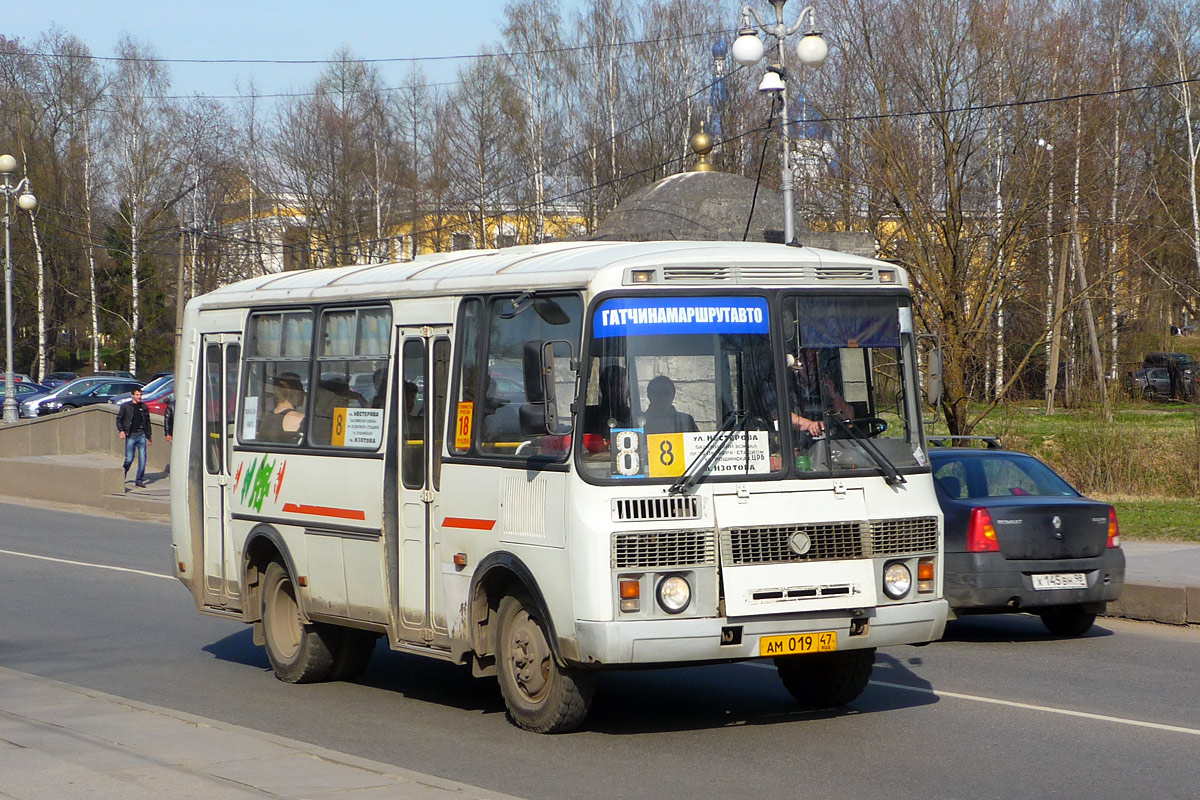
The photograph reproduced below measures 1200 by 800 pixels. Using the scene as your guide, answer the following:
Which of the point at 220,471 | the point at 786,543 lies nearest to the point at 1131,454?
the point at 220,471

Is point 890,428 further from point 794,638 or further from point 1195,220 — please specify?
point 1195,220

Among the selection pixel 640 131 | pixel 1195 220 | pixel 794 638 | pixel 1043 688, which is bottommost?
pixel 1043 688

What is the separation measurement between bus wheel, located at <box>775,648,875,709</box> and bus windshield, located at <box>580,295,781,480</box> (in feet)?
5.05

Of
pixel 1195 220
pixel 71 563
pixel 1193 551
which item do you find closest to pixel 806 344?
pixel 1193 551

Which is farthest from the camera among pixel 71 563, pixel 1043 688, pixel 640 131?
pixel 640 131

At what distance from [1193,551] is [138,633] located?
10.8 m

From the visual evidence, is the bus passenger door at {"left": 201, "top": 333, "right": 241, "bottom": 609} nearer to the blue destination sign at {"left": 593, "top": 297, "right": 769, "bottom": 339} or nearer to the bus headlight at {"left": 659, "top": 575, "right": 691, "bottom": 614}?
the blue destination sign at {"left": 593, "top": 297, "right": 769, "bottom": 339}

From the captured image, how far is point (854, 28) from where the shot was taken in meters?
29.3

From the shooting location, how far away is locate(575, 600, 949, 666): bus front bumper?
290 inches

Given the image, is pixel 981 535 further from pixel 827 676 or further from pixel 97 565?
pixel 97 565

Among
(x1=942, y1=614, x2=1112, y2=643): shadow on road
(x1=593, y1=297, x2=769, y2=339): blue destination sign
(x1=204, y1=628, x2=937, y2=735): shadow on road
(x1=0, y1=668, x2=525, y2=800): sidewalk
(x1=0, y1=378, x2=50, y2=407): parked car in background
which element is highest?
(x1=0, y1=378, x2=50, y2=407): parked car in background

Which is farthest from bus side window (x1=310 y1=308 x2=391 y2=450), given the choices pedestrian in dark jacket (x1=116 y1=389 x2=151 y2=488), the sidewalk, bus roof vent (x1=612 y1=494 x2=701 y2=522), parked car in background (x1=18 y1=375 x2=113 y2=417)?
parked car in background (x1=18 y1=375 x2=113 y2=417)

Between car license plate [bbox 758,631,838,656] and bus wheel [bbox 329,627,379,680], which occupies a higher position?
car license plate [bbox 758,631,838,656]

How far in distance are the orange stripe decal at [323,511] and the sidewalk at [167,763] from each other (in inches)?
64.9
